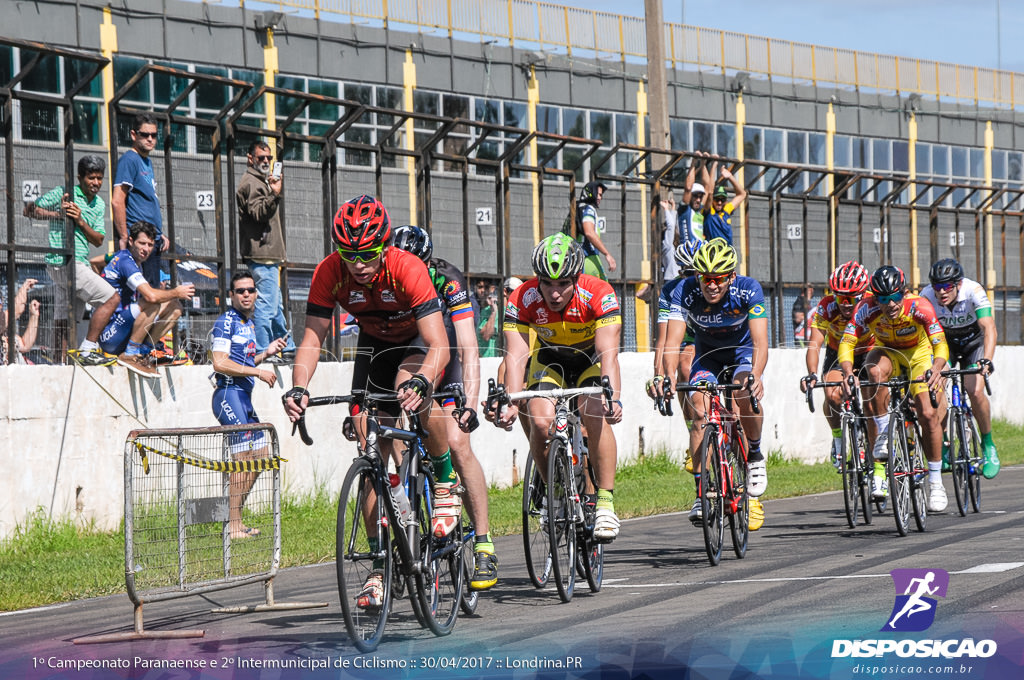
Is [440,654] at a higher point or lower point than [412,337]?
lower

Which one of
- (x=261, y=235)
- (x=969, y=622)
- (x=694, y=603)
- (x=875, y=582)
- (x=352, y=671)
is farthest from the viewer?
(x=261, y=235)

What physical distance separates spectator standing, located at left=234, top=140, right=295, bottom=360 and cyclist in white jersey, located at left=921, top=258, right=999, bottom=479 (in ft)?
20.4

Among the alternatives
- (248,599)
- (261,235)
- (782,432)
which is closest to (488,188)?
(261,235)

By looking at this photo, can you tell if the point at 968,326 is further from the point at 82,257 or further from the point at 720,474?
the point at 82,257

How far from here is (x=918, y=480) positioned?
12422 millimetres

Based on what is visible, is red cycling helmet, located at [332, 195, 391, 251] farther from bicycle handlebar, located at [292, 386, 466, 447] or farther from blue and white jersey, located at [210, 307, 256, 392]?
blue and white jersey, located at [210, 307, 256, 392]

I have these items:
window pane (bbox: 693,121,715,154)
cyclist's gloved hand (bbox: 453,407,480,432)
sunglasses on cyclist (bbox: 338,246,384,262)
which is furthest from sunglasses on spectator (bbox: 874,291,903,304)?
window pane (bbox: 693,121,715,154)

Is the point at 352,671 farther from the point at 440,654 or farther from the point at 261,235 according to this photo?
the point at 261,235

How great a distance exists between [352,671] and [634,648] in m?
1.32

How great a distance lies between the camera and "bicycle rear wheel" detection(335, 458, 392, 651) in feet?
23.3

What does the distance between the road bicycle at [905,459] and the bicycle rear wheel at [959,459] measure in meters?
0.41

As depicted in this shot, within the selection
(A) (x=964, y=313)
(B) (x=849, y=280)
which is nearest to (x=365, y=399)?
(B) (x=849, y=280)

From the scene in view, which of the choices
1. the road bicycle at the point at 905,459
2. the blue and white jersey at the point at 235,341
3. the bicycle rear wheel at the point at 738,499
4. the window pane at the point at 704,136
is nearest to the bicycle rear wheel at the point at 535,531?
the bicycle rear wheel at the point at 738,499

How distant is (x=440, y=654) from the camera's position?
278 inches
